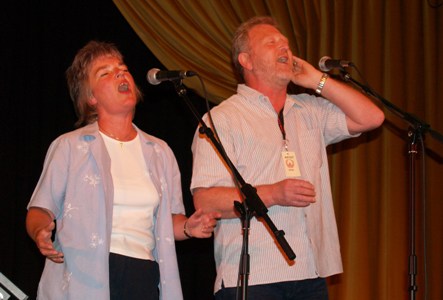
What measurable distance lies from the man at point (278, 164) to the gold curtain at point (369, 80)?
0.83m

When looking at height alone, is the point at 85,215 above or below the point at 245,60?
below

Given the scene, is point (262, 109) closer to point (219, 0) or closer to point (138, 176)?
point (138, 176)

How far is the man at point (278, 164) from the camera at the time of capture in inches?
106

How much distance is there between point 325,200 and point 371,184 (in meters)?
1.31

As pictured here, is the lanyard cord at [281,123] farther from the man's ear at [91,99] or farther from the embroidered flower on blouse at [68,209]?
the embroidered flower on blouse at [68,209]

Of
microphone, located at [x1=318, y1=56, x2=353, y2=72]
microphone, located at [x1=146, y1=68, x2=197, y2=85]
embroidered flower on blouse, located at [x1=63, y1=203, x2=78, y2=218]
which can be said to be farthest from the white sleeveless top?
microphone, located at [x1=318, y1=56, x2=353, y2=72]

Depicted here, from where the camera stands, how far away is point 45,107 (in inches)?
146

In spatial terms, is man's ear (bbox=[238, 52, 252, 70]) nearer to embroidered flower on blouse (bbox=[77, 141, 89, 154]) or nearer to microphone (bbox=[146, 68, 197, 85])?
microphone (bbox=[146, 68, 197, 85])

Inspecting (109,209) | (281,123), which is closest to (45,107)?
(109,209)

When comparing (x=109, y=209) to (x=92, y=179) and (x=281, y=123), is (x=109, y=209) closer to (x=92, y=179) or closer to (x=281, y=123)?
(x=92, y=179)

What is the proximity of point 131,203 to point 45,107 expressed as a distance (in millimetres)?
1281

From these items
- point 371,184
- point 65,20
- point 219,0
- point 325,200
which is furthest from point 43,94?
point 371,184

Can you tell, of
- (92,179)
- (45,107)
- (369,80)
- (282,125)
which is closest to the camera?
(92,179)

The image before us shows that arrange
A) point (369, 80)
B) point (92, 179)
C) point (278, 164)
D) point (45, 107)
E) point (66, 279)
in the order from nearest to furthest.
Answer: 1. point (66, 279)
2. point (92, 179)
3. point (278, 164)
4. point (45, 107)
5. point (369, 80)
